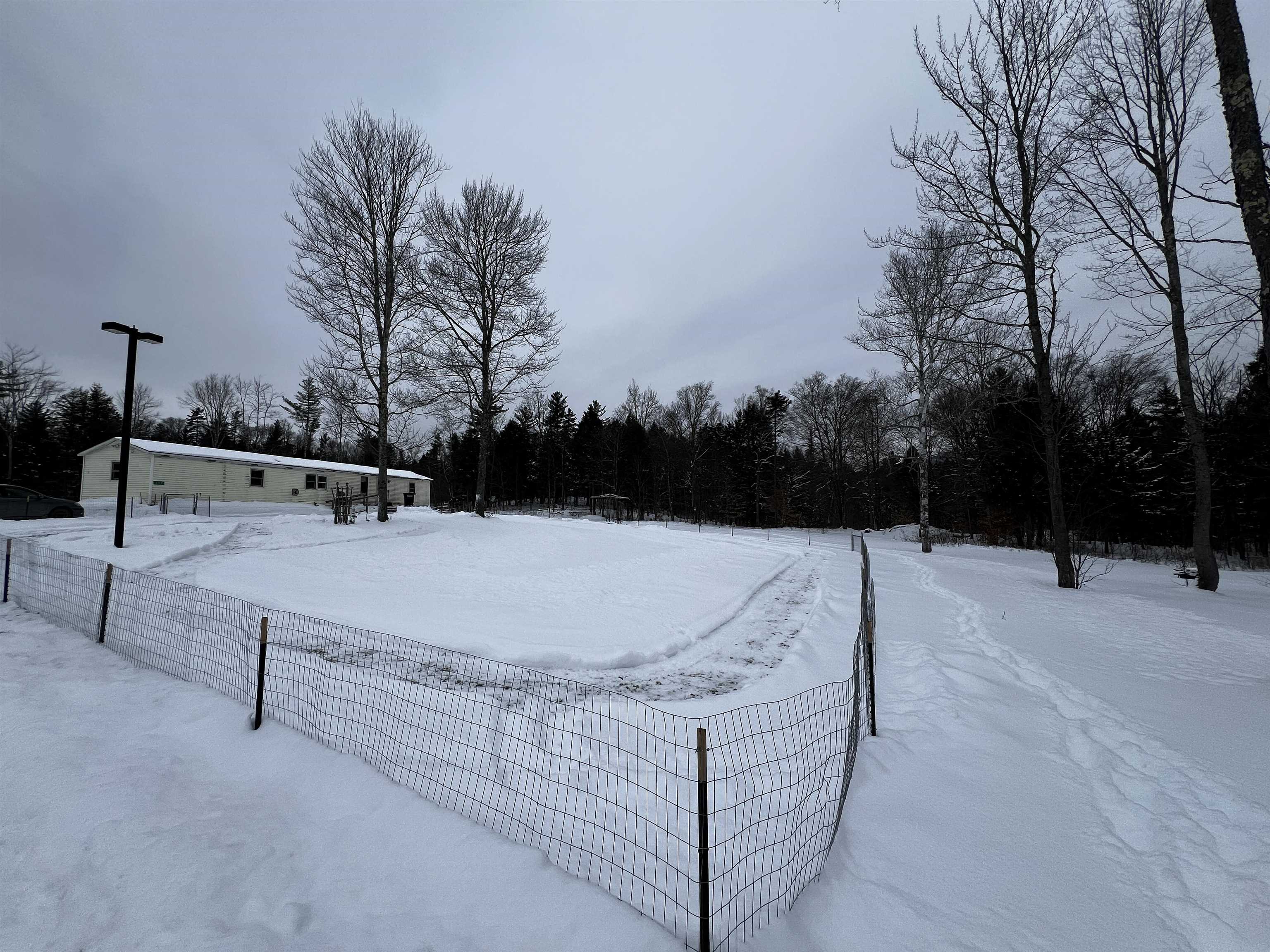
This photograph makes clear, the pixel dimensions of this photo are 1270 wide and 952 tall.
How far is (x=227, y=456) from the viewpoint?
27125 millimetres

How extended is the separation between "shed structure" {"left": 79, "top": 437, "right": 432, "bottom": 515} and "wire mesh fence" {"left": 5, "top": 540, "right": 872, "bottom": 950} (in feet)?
77.1

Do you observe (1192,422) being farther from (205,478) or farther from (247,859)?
(205,478)

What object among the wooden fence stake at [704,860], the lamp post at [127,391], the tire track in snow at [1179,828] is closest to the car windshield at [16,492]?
the lamp post at [127,391]

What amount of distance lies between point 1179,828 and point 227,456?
3541 centimetres

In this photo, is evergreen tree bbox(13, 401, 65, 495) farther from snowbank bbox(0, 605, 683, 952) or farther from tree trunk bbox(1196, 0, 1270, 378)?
tree trunk bbox(1196, 0, 1270, 378)

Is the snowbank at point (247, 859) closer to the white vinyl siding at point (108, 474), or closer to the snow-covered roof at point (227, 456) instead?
the snow-covered roof at point (227, 456)

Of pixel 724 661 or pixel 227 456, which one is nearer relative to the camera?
pixel 724 661

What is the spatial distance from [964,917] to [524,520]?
1947 cm

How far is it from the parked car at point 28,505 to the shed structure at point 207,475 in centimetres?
456

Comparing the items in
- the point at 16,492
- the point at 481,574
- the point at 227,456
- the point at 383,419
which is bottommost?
the point at 481,574

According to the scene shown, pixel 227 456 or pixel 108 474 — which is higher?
pixel 227 456

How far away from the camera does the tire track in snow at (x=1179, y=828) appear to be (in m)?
2.33

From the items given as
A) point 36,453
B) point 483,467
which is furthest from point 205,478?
point 36,453

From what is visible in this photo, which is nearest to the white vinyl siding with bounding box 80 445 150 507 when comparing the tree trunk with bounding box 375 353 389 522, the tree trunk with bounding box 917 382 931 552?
the tree trunk with bounding box 375 353 389 522
